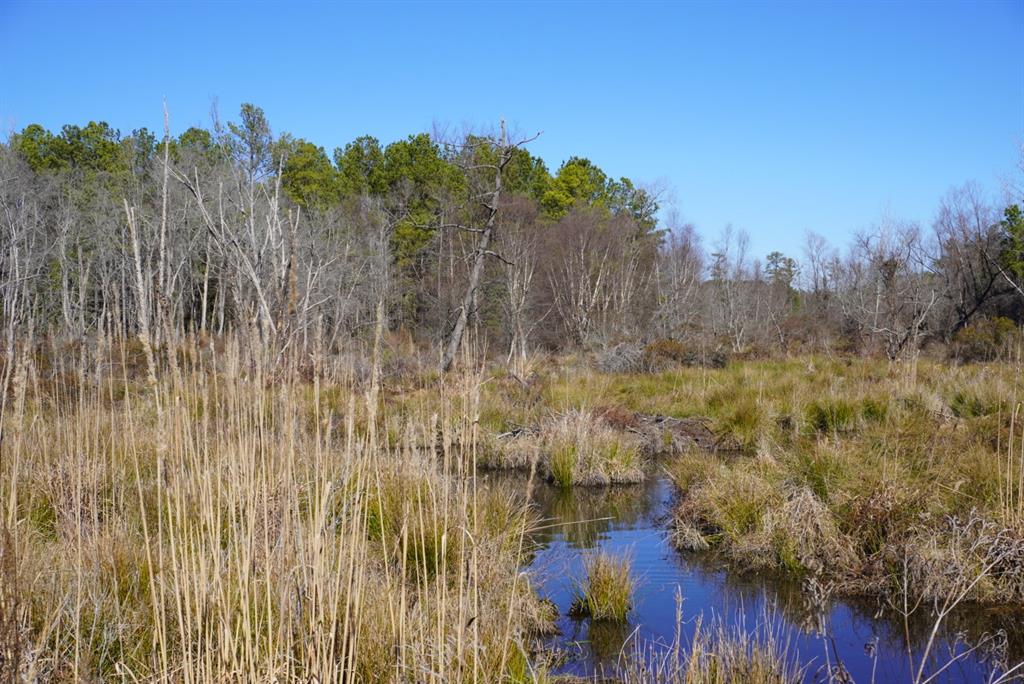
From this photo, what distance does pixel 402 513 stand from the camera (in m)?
4.51

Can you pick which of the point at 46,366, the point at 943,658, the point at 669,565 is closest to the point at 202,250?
the point at 46,366

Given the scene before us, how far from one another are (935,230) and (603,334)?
15165mm

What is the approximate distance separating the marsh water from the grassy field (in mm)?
184

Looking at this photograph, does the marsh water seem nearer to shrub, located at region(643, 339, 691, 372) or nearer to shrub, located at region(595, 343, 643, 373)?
shrub, located at region(595, 343, 643, 373)

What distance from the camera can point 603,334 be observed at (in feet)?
65.1

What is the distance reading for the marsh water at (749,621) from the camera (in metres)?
3.69

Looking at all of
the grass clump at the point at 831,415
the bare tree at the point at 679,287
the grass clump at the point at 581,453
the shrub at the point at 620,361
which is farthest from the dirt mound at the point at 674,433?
the bare tree at the point at 679,287

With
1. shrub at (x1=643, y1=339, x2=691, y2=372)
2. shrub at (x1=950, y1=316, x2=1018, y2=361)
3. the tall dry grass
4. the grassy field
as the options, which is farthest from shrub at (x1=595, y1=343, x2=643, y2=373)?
the tall dry grass

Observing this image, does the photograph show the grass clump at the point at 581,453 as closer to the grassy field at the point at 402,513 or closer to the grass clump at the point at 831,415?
the grassy field at the point at 402,513

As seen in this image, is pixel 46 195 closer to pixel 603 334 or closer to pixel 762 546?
pixel 603 334

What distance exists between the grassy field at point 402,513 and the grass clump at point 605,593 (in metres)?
0.01

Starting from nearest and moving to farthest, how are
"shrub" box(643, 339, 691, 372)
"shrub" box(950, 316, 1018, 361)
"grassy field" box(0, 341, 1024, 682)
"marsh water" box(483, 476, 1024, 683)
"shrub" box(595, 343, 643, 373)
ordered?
1. "grassy field" box(0, 341, 1024, 682)
2. "marsh water" box(483, 476, 1024, 683)
3. "shrub" box(950, 316, 1018, 361)
4. "shrub" box(595, 343, 643, 373)
5. "shrub" box(643, 339, 691, 372)

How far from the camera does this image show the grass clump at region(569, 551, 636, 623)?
4.24 metres

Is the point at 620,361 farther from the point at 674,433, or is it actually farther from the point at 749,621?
the point at 749,621
